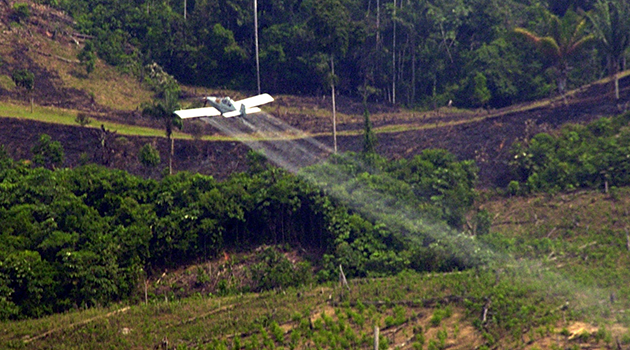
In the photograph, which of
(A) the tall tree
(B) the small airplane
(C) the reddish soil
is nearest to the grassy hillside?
(B) the small airplane

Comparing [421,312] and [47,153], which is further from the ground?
[47,153]

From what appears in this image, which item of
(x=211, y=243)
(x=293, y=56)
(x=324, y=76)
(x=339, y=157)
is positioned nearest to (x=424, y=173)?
(x=339, y=157)

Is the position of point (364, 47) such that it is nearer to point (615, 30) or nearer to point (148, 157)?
point (615, 30)

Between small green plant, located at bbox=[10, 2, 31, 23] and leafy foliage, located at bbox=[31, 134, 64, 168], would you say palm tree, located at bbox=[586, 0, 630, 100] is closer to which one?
leafy foliage, located at bbox=[31, 134, 64, 168]

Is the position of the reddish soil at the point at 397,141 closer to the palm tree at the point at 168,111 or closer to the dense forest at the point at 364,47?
the palm tree at the point at 168,111

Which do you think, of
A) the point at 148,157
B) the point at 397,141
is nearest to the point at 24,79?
the point at 148,157

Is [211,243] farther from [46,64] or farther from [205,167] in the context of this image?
[46,64]
